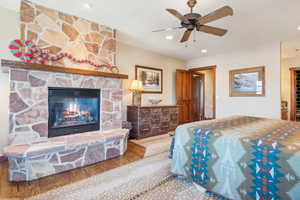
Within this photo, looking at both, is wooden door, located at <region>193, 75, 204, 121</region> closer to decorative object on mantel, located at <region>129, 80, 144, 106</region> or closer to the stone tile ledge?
decorative object on mantel, located at <region>129, 80, 144, 106</region>

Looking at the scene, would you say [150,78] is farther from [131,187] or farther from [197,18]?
[131,187]

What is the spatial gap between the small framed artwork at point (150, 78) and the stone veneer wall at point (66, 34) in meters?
1.32

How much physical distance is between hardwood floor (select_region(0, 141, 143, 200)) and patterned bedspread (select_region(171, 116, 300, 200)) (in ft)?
3.75

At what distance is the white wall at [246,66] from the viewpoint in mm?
3898

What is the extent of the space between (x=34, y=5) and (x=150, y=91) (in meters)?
3.28

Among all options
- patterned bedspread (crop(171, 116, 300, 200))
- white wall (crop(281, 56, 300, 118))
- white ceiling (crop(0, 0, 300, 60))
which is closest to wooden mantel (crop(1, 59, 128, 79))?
white ceiling (crop(0, 0, 300, 60))

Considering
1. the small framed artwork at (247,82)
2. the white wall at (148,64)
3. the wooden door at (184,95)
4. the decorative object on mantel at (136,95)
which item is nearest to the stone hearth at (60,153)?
the decorative object on mantel at (136,95)

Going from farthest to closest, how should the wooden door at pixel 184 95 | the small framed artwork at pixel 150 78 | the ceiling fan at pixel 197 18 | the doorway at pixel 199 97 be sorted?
the doorway at pixel 199 97, the wooden door at pixel 184 95, the small framed artwork at pixel 150 78, the ceiling fan at pixel 197 18

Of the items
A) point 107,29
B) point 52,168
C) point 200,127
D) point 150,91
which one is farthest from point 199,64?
point 52,168

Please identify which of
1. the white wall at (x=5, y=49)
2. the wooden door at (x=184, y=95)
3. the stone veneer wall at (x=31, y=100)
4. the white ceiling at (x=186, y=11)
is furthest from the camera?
the wooden door at (x=184, y=95)

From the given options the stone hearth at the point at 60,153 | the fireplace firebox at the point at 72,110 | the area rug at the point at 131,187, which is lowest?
the area rug at the point at 131,187

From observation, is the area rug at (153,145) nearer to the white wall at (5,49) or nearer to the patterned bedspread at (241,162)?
the patterned bedspread at (241,162)

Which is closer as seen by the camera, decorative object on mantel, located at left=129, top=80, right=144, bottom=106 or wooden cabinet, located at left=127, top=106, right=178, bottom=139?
wooden cabinet, located at left=127, top=106, right=178, bottom=139

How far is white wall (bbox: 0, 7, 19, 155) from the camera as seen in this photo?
2.49 meters
